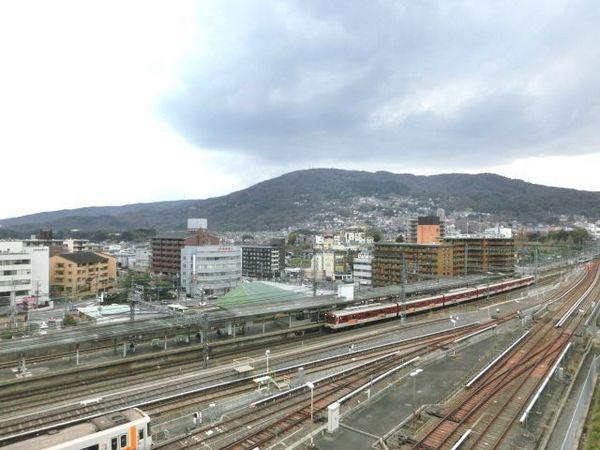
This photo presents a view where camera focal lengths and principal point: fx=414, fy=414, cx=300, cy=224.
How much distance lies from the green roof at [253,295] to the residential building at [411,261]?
75.3ft

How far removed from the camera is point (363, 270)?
64688 millimetres

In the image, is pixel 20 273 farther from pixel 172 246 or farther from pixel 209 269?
pixel 172 246

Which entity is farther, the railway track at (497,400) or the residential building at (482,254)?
the residential building at (482,254)

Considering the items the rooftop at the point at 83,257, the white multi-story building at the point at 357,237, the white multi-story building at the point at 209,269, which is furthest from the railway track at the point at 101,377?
the white multi-story building at the point at 357,237

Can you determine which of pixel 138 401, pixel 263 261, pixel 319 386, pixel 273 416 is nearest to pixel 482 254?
pixel 263 261

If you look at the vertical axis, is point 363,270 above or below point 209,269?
below

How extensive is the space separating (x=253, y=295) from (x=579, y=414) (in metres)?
25.7

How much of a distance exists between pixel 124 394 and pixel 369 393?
9.95m

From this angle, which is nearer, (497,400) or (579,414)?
(579,414)

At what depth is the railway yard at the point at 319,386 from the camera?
13.3 m

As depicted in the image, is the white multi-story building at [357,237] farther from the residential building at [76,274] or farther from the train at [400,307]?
the residential building at [76,274]

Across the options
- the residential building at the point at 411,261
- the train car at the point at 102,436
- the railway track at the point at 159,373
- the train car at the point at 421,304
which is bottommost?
the railway track at the point at 159,373

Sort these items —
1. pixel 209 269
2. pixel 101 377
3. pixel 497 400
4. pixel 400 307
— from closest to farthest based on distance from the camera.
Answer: pixel 497 400, pixel 101 377, pixel 400 307, pixel 209 269

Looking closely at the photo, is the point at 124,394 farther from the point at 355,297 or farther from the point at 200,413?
the point at 355,297
